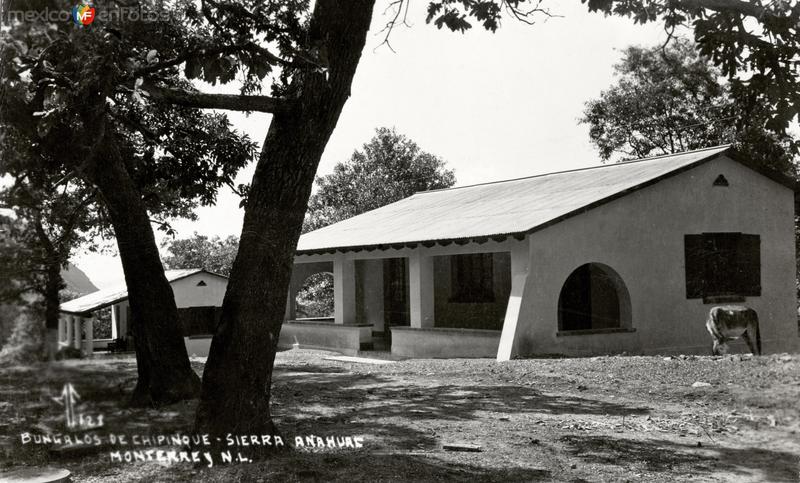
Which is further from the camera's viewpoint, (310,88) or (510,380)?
(510,380)

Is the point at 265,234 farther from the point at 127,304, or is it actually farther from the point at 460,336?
the point at 460,336

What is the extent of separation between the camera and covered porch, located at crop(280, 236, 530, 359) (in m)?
15.2

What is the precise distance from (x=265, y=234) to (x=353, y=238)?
44.4 feet

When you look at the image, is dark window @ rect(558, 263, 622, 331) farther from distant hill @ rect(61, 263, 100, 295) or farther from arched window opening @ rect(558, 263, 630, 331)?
distant hill @ rect(61, 263, 100, 295)

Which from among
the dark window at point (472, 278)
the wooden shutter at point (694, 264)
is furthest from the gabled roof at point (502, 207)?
the wooden shutter at point (694, 264)

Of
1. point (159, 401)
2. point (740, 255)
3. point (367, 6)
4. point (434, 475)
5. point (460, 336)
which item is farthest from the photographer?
point (740, 255)

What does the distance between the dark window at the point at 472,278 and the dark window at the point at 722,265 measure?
4.83 metres

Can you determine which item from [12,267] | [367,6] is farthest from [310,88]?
[12,267]

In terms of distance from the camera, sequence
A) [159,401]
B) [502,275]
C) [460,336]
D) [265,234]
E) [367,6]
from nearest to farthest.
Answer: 1. [265,234]
2. [367,6]
3. [159,401]
4. [460,336]
5. [502,275]

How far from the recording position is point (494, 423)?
7676 millimetres

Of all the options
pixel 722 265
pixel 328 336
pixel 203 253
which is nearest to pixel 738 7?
pixel 722 265

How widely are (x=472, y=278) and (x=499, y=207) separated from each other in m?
2.24

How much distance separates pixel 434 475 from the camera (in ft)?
18.5

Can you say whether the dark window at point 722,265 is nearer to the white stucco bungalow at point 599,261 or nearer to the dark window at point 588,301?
the white stucco bungalow at point 599,261
